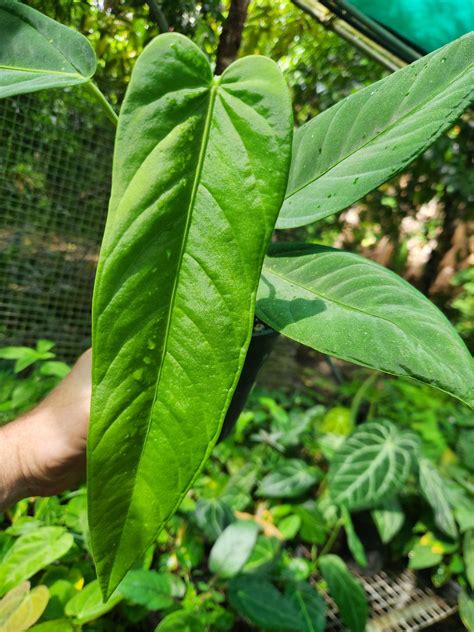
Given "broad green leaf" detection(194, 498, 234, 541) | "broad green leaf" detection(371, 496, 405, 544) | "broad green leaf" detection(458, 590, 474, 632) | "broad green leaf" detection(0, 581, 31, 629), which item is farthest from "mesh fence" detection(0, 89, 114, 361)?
"broad green leaf" detection(458, 590, 474, 632)

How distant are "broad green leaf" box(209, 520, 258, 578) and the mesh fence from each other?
89 centimetres

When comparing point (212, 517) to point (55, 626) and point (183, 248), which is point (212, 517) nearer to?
point (55, 626)

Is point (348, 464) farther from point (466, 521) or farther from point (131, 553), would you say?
point (131, 553)

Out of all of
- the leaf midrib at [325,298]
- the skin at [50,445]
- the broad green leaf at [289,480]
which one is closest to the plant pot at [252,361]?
the leaf midrib at [325,298]

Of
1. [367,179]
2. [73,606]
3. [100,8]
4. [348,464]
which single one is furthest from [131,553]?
[100,8]

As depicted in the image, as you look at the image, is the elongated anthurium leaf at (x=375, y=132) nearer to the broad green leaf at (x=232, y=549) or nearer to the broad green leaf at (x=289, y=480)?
the broad green leaf at (x=232, y=549)

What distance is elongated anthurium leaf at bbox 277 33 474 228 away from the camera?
37 centimetres

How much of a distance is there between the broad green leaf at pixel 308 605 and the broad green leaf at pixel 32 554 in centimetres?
53

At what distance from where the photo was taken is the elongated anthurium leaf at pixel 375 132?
0.37m

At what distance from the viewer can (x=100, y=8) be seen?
1250mm

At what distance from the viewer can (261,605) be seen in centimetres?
81

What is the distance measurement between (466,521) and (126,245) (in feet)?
4.43

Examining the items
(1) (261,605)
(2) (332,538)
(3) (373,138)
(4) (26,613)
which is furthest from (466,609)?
(3) (373,138)

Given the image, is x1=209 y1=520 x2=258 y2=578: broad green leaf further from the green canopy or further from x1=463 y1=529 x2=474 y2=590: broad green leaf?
the green canopy
